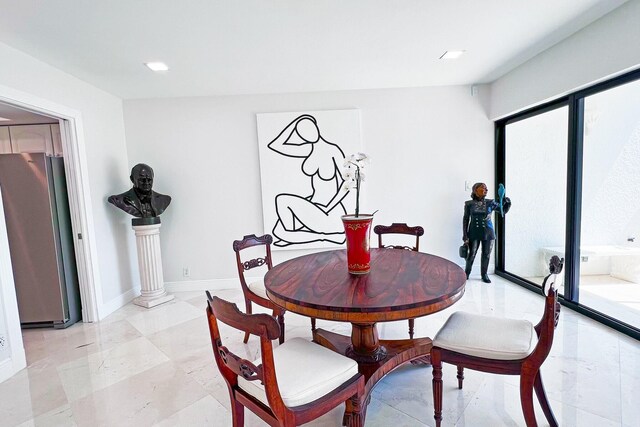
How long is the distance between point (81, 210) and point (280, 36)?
2502 millimetres

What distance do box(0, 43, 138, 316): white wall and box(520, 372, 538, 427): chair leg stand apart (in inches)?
142

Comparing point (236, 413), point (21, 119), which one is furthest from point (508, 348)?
point (21, 119)

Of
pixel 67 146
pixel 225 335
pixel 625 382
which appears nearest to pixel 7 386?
pixel 225 335

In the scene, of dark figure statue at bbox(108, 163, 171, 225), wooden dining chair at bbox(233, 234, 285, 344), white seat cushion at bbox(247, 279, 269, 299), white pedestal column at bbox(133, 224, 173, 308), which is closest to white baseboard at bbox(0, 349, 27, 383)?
white pedestal column at bbox(133, 224, 173, 308)

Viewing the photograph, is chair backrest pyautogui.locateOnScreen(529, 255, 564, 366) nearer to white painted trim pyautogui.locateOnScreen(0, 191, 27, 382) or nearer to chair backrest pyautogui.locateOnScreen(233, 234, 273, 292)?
chair backrest pyautogui.locateOnScreen(233, 234, 273, 292)

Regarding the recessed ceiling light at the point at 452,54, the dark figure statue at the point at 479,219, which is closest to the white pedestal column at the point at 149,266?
the recessed ceiling light at the point at 452,54

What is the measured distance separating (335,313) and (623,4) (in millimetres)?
2855

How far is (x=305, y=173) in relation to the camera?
12.4 feet

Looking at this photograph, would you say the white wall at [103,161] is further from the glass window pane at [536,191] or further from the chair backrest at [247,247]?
the glass window pane at [536,191]

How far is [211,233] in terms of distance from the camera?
3.89 meters

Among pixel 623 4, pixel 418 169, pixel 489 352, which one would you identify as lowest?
pixel 489 352

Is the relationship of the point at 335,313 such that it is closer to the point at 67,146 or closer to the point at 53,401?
the point at 53,401

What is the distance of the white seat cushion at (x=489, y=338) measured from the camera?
1421mm

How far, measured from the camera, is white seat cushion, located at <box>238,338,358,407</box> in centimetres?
→ 121
